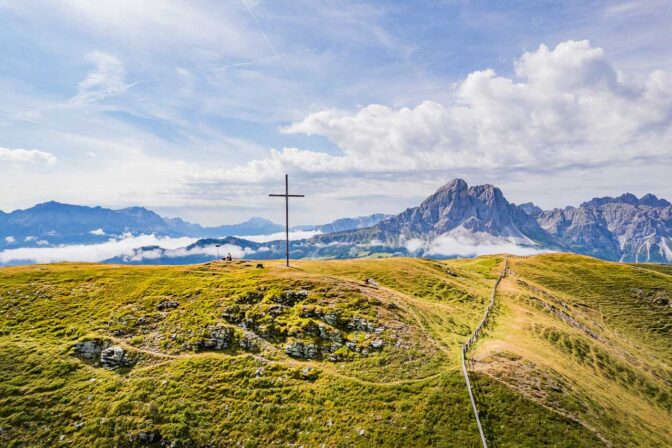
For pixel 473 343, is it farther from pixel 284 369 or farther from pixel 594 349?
pixel 594 349

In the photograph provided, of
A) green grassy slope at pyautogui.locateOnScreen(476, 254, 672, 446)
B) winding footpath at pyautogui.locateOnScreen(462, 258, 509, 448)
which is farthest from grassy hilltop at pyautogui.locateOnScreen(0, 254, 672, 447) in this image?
winding footpath at pyautogui.locateOnScreen(462, 258, 509, 448)

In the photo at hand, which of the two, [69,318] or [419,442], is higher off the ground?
[69,318]

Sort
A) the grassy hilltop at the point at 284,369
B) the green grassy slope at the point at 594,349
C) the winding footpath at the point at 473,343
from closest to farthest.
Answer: the winding footpath at the point at 473,343 → the grassy hilltop at the point at 284,369 → the green grassy slope at the point at 594,349

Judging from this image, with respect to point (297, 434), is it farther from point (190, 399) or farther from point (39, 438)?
point (39, 438)

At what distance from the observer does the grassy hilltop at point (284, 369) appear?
32.8m

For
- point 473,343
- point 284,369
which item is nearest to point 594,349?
point 473,343

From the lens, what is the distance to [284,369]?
4119 cm

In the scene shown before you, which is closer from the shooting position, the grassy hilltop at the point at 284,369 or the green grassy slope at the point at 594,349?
the grassy hilltop at the point at 284,369

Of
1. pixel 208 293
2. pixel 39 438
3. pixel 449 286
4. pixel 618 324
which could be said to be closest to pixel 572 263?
pixel 618 324

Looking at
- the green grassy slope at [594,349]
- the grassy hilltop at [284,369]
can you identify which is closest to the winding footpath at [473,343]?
the grassy hilltop at [284,369]

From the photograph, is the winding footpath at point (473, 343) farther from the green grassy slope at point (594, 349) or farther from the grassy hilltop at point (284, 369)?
the green grassy slope at point (594, 349)

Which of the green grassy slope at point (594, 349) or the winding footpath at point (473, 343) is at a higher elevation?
the winding footpath at point (473, 343)

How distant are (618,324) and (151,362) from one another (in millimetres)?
112476

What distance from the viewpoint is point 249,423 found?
33906mm
